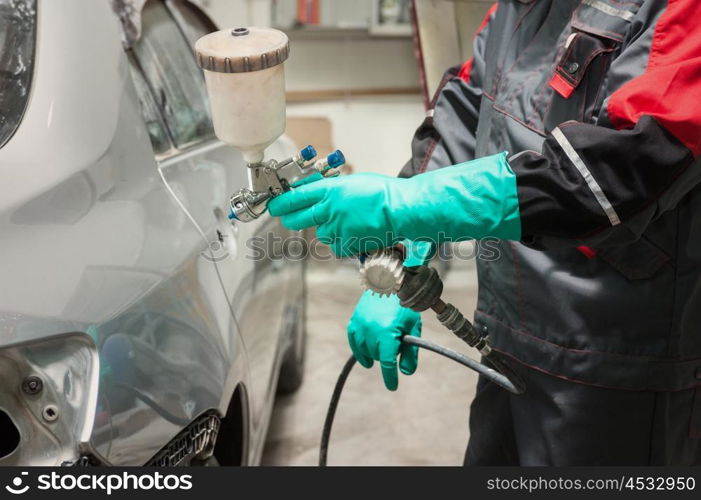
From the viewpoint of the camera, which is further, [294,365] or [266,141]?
[294,365]

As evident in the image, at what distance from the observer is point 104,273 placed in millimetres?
1129

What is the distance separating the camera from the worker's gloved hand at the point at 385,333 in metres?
1.57

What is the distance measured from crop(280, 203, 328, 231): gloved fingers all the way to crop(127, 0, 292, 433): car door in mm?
313

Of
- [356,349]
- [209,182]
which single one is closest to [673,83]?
[356,349]

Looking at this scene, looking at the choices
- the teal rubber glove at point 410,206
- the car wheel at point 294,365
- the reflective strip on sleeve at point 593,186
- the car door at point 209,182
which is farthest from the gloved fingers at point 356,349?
the car wheel at point 294,365

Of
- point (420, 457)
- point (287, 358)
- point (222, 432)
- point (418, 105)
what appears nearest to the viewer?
point (222, 432)

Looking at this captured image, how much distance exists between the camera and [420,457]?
98.1 inches

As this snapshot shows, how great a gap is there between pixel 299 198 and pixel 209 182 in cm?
50

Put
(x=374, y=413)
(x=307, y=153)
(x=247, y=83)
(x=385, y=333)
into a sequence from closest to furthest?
(x=247, y=83) < (x=307, y=153) < (x=385, y=333) < (x=374, y=413)

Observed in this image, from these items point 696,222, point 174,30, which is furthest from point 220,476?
point 174,30

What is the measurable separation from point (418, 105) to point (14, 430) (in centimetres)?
391

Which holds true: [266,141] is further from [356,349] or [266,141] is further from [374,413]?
[374,413]

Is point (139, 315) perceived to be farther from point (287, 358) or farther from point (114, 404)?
point (287, 358)

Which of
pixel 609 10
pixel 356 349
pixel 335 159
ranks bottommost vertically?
pixel 356 349
